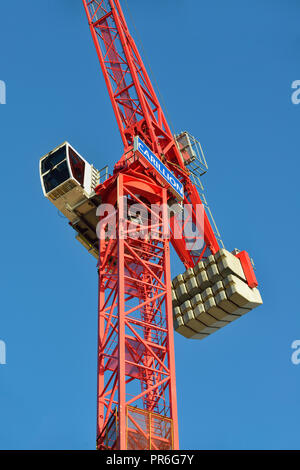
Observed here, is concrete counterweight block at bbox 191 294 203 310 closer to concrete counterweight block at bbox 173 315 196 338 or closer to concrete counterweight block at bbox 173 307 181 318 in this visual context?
concrete counterweight block at bbox 173 307 181 318

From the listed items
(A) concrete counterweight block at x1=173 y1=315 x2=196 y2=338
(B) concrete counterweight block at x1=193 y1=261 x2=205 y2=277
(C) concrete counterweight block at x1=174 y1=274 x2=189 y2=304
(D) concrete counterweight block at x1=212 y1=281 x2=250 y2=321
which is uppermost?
(B) concrete counterweight block at x1=193 y1=261 x2=205 y2=277

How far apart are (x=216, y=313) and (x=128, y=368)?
10.3 metres

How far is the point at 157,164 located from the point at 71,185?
481 centimetres

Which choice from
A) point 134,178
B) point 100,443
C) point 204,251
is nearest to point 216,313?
point 204,251

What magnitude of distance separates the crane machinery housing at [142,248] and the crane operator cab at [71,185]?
6 cm

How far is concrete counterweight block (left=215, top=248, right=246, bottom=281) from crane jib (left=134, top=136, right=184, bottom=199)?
4490mm

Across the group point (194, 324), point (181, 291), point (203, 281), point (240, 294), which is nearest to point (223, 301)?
point (240, 294)

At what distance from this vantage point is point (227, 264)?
49562mm

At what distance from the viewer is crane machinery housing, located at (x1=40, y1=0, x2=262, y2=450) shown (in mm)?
39062

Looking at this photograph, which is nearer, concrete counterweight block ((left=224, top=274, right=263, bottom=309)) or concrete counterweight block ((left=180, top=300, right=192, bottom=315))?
concrete counterweight block ((left=224, top=274, right=263, bottom=309))

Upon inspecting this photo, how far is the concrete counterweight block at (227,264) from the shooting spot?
49594mm

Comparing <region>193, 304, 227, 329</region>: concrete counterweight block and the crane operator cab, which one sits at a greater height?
the crane operator cab

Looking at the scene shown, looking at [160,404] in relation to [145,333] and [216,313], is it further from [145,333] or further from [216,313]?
[216,313]

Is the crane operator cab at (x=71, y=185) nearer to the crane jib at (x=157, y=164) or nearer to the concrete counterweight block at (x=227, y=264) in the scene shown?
the crane jib at (x=157, y=164)
